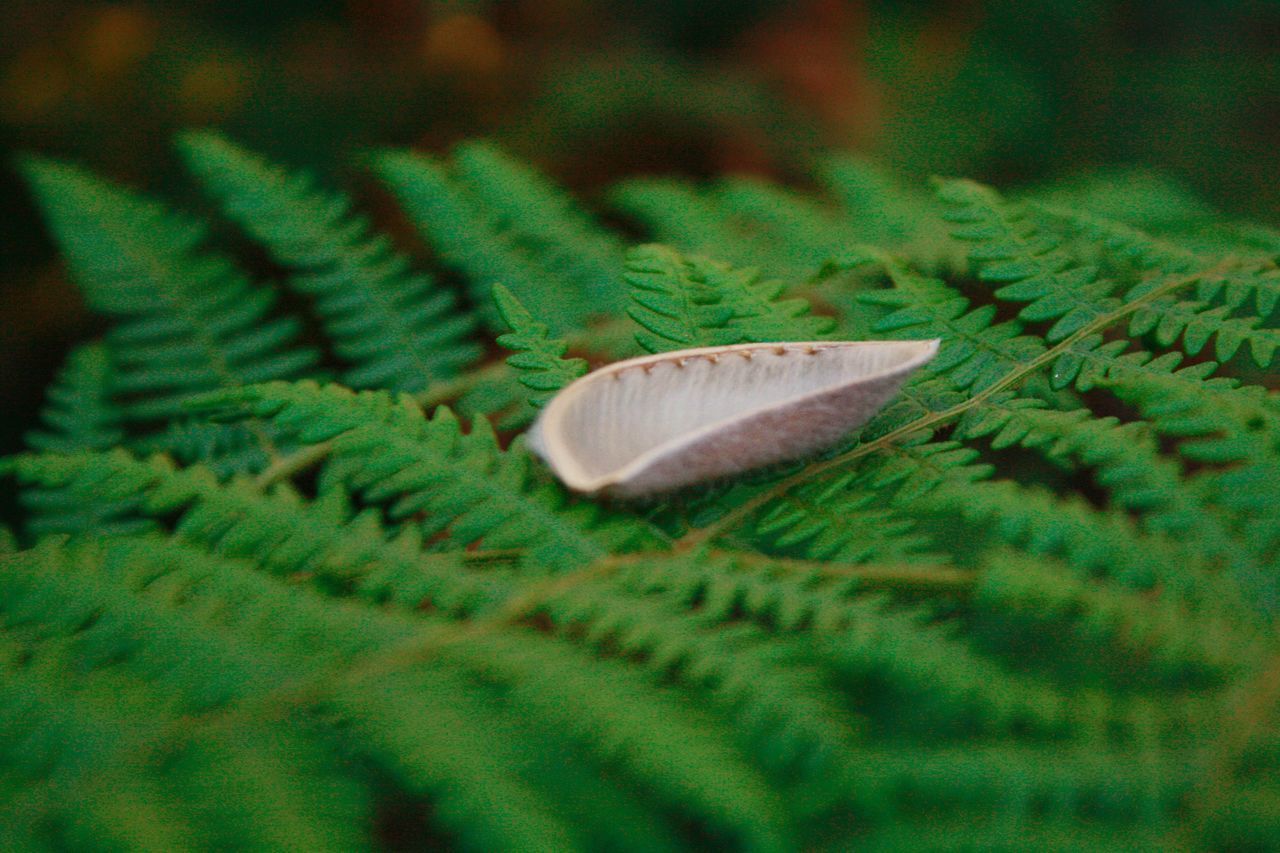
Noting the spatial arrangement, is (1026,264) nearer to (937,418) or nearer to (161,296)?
(937,418)

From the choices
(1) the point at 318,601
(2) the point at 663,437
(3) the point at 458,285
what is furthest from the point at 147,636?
(3) the point at 458,285

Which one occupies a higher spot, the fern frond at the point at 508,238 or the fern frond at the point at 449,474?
the fern frond at the point at 508,238

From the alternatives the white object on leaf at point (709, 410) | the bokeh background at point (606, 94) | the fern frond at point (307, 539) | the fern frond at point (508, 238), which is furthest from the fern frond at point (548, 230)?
the bokeh background at point (606, 94)

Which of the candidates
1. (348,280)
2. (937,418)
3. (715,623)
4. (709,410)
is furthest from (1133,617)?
(348,280)

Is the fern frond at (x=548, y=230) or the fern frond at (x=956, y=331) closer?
the fern frond at (x=956, y=331)

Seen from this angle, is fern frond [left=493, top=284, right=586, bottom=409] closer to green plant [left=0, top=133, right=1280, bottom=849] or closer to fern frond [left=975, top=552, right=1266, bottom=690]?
green plant [left=0, top=133, right=1280, bottom=849]

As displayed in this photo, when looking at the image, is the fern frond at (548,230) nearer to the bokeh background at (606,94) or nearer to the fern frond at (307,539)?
the fern frond at (307,539)

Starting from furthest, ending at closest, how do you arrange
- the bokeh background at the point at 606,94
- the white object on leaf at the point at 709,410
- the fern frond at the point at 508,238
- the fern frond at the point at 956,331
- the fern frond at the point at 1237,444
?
the bokeh background at the point at 606,94 < the fern frond at the point at 508,238 < the fern frond at the point at 956,331 < the white object on leaf at the point at 709,410 < the fern frond at the point at 1237,444
